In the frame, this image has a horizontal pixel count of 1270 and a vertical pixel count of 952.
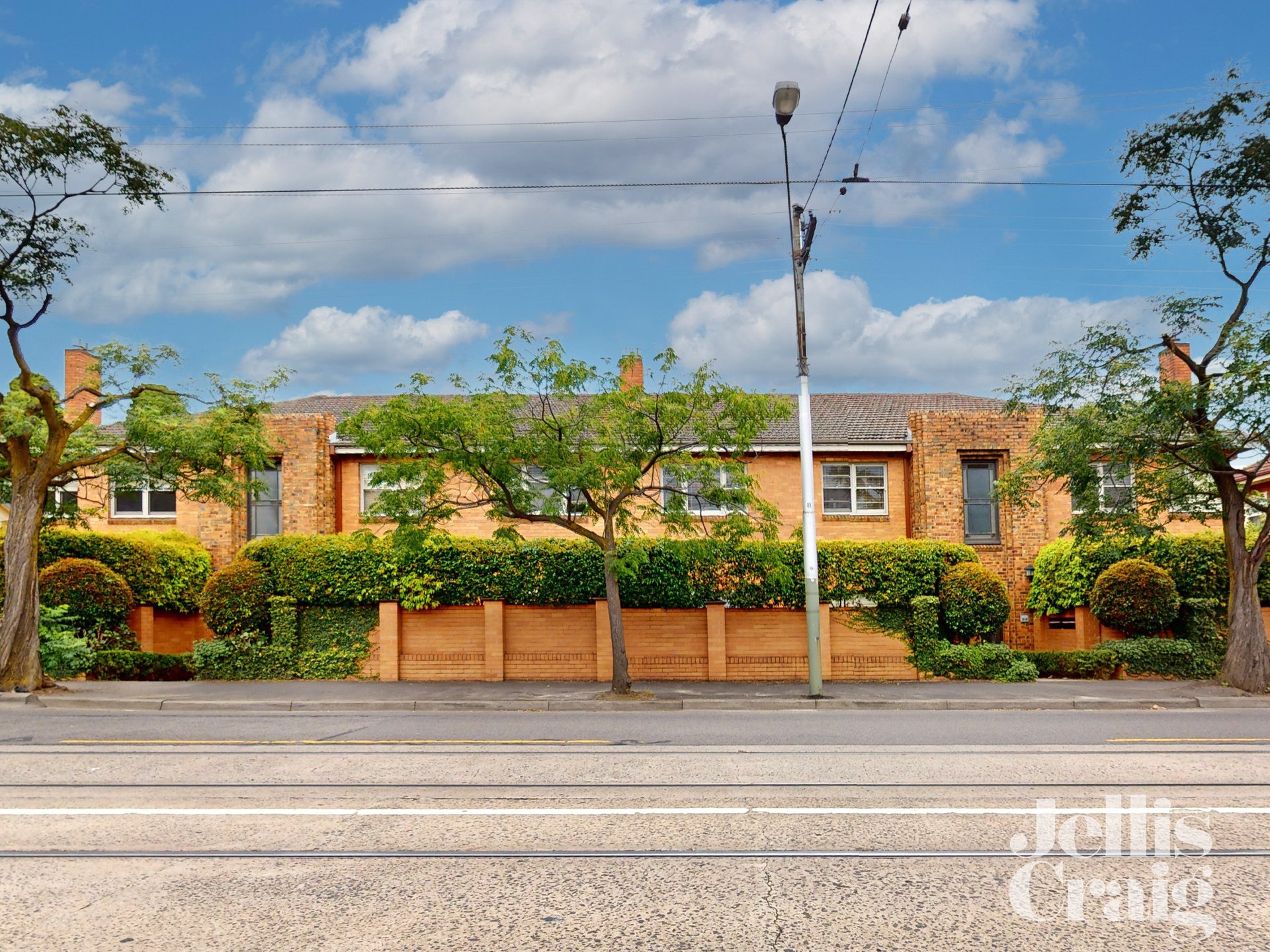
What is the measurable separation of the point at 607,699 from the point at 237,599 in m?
7.95

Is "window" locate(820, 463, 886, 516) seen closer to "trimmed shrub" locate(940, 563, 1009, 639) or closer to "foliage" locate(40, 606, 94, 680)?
"trimmed shrub" locate(940, 563, 1009, 639)

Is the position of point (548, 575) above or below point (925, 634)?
above

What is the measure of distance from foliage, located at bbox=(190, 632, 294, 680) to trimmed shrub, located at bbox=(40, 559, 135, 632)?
2186mm

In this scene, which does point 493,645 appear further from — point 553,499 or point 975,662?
point 975,662

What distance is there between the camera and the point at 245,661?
67.1 ft

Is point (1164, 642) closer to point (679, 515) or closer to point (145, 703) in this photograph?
point (679, 515)

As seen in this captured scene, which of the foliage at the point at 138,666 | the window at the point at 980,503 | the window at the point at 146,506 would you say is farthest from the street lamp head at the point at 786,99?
the window at the point at 146,506

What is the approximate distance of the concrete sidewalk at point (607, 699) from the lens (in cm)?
1697

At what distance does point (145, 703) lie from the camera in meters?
16.9

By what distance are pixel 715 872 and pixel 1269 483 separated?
30.6 m

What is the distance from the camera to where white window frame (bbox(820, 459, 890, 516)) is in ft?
87.6

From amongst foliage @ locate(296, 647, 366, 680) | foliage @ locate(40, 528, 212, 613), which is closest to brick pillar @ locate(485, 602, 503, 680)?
foliage @ locate(296, 647, 366, 680)

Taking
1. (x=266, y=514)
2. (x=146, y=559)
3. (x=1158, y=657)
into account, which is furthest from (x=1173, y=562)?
(x=146, y=559)

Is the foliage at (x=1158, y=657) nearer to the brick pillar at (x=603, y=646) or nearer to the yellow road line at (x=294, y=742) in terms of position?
the brick pillar at (x=603, y=646)
